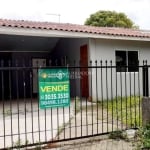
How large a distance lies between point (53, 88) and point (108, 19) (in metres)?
36.6

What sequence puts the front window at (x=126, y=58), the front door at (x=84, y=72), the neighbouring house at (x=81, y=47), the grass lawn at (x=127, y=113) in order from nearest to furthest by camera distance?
1. the grass lawn at (x=127, y=113)
2. the neighbouring house at (x=81, y=47)
3. the front door at (x=84, y=72)
4. the front window at (x=126, y=58)

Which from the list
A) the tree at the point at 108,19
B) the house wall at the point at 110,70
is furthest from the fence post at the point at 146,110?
the tree at the point at 108,19

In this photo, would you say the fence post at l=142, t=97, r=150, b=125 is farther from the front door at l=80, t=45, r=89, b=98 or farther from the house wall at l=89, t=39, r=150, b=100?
the front door at l=80, t=45, r=89, b=98

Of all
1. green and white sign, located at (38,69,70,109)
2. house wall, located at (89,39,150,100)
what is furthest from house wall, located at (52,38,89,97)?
green and white sign, located at (38,69,70,109)

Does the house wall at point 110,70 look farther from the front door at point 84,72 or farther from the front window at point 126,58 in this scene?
the front door at point 84,72

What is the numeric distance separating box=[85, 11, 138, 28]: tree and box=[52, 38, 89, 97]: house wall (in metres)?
23.8

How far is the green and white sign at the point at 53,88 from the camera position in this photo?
6.35 m

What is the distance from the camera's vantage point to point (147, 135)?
671 cm

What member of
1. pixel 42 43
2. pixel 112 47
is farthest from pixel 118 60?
pixel 42 43

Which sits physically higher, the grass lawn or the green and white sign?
the green and white sign

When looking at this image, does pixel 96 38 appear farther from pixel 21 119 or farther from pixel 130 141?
pixel 130 141

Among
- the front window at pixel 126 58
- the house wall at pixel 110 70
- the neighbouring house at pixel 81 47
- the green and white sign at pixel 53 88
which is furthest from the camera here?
the front window at pixel 126 58

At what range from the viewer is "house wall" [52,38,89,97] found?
15.3m

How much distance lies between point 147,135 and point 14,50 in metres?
12.7
